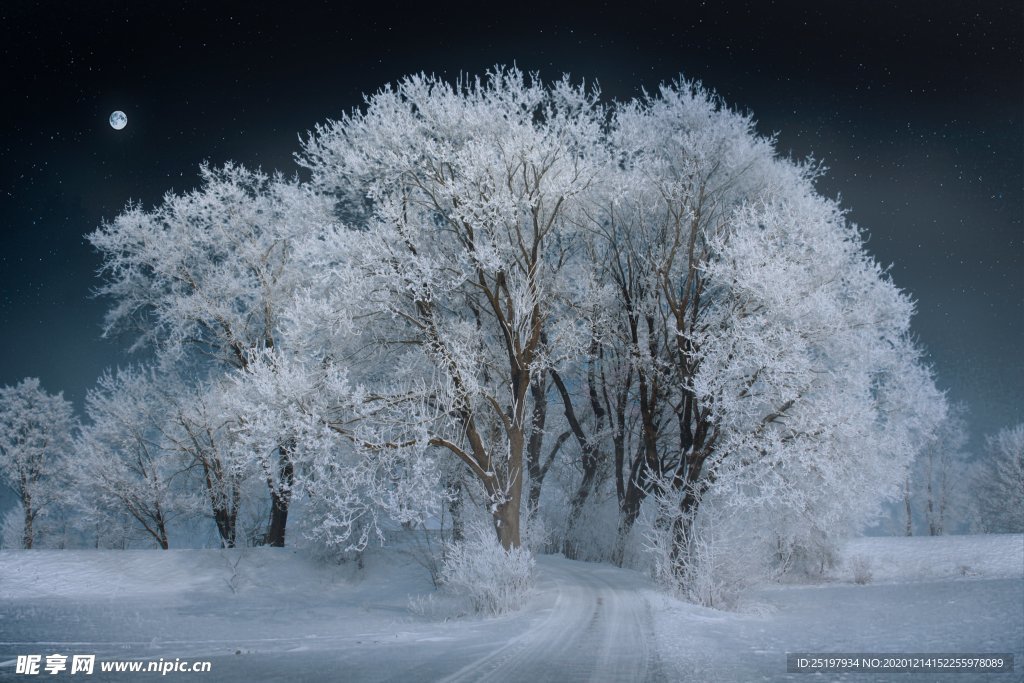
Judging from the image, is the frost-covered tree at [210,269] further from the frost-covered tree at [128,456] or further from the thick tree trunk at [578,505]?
the thick tree trunk at [578,505]

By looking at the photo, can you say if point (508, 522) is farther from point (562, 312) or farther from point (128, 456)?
point (128, 456)

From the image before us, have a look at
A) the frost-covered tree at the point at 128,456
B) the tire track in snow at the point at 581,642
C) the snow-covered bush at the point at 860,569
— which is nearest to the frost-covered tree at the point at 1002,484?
the snow-covered bush at the point at 860,569

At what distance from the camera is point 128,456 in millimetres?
21656

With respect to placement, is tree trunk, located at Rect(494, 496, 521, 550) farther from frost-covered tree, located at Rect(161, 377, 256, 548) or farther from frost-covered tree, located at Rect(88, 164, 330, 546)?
frost-covered tree, located at Rect(161, 377, 256, 548)

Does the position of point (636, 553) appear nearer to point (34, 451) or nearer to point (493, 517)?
point (493, 517)

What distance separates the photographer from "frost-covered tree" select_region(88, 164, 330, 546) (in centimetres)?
1978

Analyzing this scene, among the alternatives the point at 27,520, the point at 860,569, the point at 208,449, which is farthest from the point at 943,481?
the point at 27,520

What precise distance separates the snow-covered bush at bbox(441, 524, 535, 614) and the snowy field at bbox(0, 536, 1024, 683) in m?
0.36

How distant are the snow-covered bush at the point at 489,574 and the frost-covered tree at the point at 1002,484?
35.7 m

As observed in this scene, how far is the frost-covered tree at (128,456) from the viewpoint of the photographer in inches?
831

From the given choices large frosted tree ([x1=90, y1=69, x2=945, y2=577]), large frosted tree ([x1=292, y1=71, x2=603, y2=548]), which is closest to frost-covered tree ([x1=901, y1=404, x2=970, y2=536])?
large frosted tree ([x1=90, y1=69, x2=945, y2=577])

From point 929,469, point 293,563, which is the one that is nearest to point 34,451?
point 293,563

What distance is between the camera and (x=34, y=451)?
26312 millimetres

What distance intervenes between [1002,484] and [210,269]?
41568 millimetres
